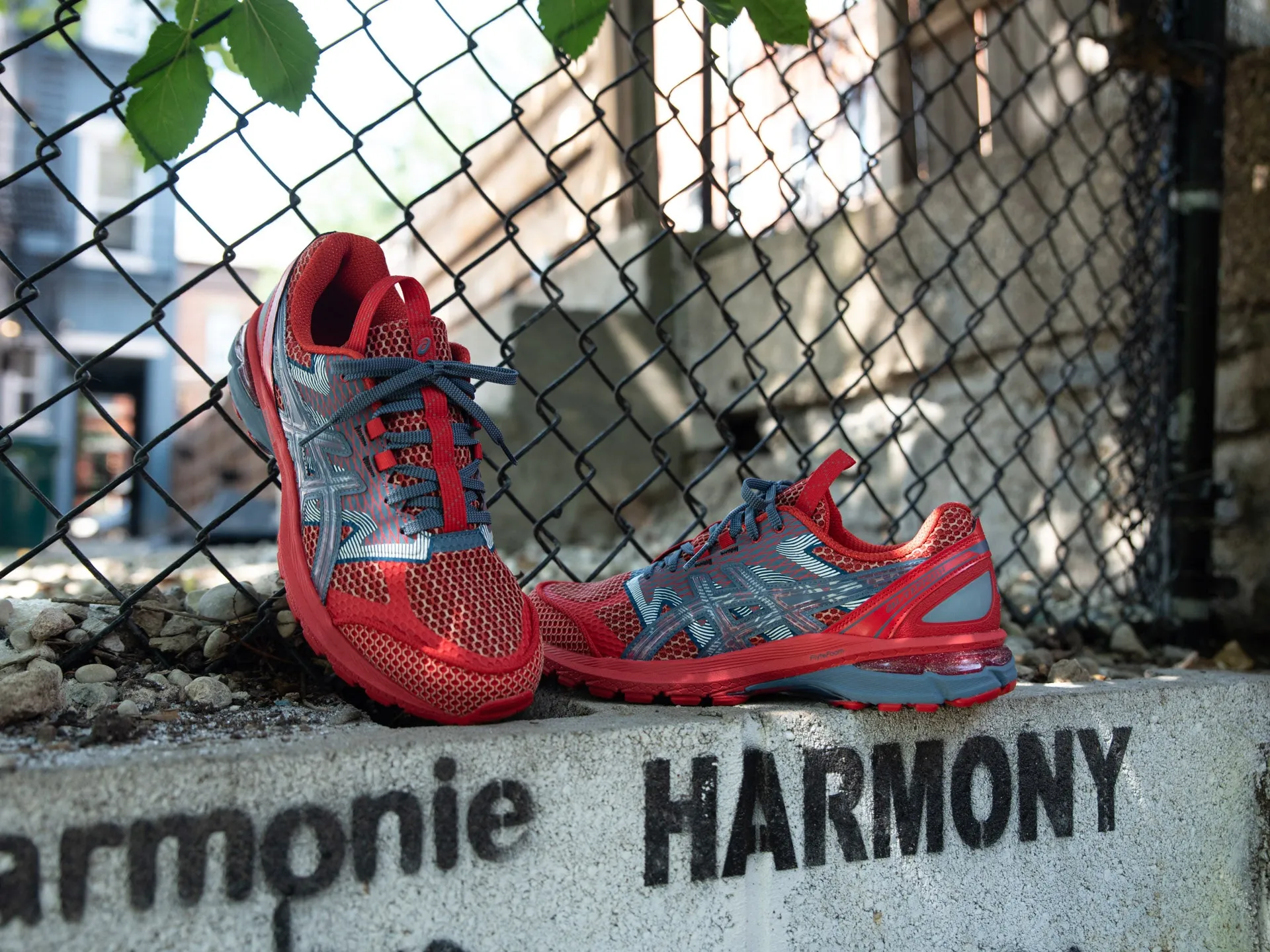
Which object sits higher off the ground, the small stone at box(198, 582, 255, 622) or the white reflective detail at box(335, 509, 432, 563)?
the white reflective detail at box(335, 509, 432, 563)

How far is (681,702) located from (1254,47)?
2.23m

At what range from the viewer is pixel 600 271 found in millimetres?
4465

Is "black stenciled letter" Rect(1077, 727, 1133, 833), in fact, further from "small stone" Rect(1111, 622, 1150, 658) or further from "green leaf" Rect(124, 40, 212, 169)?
"green leaf" Rect(124, 40, 212, 169)

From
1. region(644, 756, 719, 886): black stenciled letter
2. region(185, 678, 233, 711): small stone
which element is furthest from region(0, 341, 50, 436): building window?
region(644, 756, 719, 886): black stenciled letter

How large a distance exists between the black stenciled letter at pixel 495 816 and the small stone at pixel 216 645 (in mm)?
553

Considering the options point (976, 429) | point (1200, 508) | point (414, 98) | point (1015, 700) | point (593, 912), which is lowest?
point (593, 912)

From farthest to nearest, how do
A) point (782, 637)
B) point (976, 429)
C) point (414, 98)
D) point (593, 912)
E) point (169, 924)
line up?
point (976, 429)
point (414, 98)
point (782, 637)
point (593, 912)
point (169, 924)

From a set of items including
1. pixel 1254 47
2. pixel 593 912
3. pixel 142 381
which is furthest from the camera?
pixel 142 381

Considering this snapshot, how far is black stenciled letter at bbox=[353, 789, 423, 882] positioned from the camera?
99 centimetres

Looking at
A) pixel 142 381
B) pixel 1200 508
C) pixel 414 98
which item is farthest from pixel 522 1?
pixel 142 381

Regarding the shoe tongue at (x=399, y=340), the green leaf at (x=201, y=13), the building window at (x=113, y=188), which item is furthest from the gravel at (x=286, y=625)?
the building window at (x=113, y=188)

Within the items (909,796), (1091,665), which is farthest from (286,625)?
(1091,665)

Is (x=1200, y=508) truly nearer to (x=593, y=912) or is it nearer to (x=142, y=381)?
(x=593, y=912)

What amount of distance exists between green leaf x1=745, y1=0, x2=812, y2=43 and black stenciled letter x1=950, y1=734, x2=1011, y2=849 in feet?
3.33
